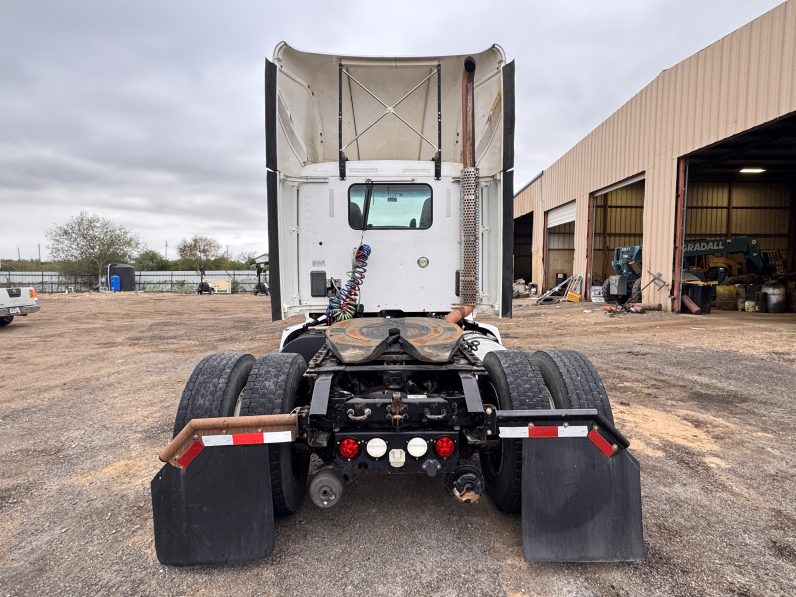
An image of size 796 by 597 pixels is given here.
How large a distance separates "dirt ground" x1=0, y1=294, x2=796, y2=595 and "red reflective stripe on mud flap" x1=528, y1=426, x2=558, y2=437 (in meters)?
0.74

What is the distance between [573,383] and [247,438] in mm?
1822

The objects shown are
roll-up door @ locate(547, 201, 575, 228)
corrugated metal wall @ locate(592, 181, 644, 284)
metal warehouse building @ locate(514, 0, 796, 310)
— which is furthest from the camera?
corrugated metal wall @ locate(592, 181, 644, 284)

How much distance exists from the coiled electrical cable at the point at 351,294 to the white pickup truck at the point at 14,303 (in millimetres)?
12882

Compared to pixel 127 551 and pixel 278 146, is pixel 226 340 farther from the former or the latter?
pixel 127 551

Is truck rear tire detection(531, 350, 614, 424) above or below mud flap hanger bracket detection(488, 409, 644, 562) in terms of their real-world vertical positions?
above

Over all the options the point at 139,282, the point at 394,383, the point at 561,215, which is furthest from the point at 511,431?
the point at 139,282

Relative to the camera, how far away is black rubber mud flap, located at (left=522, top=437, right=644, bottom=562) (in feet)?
7.35

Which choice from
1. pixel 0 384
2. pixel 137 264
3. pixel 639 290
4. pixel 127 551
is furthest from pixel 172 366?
pixel 137 264

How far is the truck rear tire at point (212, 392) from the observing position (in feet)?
8.23

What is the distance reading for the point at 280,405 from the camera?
2498 millimetres

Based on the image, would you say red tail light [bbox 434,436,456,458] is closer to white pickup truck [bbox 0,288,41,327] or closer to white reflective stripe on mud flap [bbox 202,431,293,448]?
white reflective stripe on mud flap [bbox 202,431,293,448]

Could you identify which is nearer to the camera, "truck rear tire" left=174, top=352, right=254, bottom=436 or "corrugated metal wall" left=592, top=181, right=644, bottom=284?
"truck rear tire" left=174, top=352, right=254, bottom=436

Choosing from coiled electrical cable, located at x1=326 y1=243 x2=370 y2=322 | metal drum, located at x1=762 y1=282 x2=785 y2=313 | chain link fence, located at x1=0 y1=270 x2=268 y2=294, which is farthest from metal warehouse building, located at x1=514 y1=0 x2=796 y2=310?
chain link fence, located at x1=0 y1=270 x2=268 y2=294

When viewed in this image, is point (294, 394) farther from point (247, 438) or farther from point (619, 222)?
point (619, 222)
